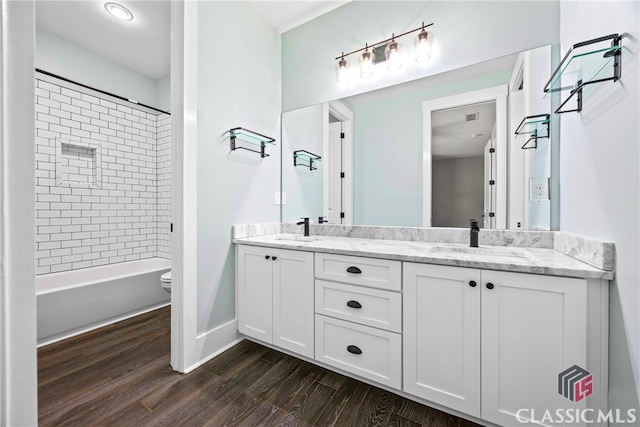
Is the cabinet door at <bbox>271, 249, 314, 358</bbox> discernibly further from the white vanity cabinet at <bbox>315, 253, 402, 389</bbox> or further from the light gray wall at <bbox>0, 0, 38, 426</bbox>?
the light gray wall at <bbox>0, 0, 38, 426</bbox>

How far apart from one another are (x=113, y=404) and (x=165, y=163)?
2834 mm

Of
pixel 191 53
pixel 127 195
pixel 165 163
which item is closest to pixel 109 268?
pixel 127 195

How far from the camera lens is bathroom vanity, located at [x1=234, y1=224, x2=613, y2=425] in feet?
3.31

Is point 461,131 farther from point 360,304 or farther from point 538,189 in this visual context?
point 360,304

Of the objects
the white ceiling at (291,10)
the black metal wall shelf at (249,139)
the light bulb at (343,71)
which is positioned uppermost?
the white ceiling at (291,10)

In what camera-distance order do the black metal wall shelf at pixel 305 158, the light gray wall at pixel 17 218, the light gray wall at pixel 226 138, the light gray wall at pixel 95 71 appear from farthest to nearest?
the light gray wall at pixel 95 71 < the black metal wall shelf at pixel 305 158 < the light gray wall at pixel 226 138 < the light gray wall at pixel 17 218

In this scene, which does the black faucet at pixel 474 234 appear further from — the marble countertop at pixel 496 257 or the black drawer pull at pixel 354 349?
the black drawer pull at pixel 354 349

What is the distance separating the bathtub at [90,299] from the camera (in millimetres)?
2008

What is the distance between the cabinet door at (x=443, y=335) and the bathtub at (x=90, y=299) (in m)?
2.48

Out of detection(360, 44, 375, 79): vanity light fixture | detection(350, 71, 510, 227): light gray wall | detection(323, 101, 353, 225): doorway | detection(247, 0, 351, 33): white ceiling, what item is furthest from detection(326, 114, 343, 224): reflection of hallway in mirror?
detection(247, 0, 351, 33): white ceiling

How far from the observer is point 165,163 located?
3.50 m

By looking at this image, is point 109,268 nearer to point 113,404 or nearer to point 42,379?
point 42,379

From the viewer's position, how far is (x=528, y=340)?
1.07 metres

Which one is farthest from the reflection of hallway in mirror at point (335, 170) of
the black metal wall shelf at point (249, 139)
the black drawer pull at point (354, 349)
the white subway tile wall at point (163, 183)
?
the white subway tile wall at point (163, 183)
